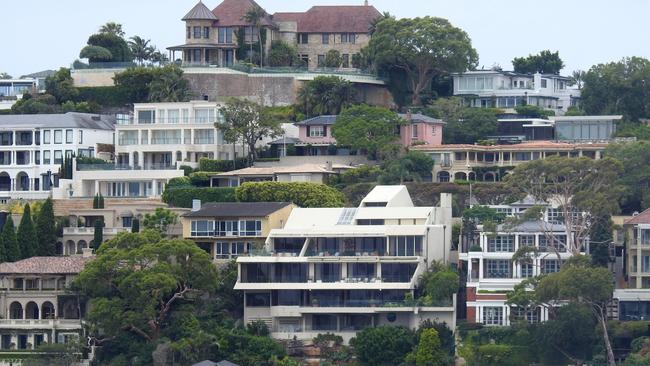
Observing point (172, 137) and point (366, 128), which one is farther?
point (172, 137)

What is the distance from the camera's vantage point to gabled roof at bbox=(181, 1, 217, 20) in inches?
5851

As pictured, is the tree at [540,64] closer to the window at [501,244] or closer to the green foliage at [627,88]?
the green foliage at [627,88]

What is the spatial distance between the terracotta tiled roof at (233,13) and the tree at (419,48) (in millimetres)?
9128

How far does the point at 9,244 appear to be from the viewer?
11850cm

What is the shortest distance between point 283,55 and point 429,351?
48.6m

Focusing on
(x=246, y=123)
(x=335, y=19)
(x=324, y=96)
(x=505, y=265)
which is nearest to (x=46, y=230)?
(x=246, y=123)

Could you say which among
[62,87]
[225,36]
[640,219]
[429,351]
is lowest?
[429,351]

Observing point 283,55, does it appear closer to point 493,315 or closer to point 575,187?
point 575,187

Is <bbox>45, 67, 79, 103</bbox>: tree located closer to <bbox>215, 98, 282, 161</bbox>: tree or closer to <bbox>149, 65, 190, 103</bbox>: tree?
<bbox>149, 65, 190, 103</bbox>: tree

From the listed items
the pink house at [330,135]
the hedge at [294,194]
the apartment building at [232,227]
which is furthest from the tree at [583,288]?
the pink house at [330,135]

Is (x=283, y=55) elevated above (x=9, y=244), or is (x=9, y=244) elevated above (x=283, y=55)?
(x=283, y=55)

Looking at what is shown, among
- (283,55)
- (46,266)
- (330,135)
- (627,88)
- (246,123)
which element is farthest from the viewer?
(283,55)

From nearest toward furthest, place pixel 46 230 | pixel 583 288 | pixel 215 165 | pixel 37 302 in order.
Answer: pixel 583 288, pixel 37 302, pixel 46 230, pixel 215 165

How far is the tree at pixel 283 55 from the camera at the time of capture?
148250 millimetres
